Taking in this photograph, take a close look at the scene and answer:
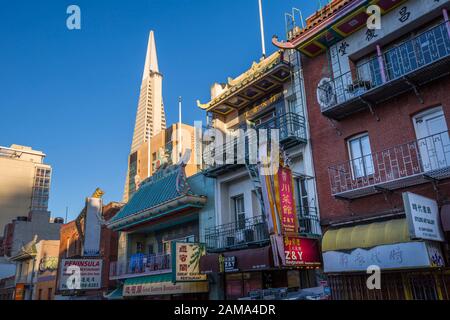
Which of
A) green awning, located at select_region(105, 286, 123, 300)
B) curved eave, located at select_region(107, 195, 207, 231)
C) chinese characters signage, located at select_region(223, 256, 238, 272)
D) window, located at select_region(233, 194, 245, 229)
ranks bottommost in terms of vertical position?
green awning, located at select_region(105, 286, 123, 300)

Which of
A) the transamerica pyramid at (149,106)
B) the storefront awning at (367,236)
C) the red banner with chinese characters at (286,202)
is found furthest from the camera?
the transamerica pyramid at (149,106)

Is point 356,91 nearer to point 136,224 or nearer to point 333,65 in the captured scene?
point 333,65

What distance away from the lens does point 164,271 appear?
66.3 feet

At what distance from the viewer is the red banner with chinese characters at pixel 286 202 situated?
1329 centimetres

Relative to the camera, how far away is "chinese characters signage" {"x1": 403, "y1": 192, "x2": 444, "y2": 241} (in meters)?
10.0

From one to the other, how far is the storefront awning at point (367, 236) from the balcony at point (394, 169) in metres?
1.20

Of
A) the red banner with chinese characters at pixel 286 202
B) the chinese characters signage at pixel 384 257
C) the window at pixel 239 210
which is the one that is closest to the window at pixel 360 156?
the red banner with chinese characters at pixel 286 202

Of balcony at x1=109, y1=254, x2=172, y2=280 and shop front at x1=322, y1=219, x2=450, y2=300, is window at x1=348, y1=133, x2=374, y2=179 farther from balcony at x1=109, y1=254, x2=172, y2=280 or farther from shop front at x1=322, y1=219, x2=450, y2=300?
balcony at x1=109, y1=254, x2=172, y2=280

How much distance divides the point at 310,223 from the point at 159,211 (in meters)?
9.81

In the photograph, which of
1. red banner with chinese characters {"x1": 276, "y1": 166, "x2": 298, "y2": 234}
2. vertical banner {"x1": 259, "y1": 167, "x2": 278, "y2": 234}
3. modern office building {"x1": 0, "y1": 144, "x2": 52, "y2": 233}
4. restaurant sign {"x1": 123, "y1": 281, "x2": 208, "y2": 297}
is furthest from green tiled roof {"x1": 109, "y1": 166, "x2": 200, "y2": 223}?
modern office building {"x1": 0, "y1": 144, "x2": 52, "y2": 233}

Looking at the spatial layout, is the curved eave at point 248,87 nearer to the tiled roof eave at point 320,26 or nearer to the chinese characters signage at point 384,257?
the tiled roof eave at point 320,26

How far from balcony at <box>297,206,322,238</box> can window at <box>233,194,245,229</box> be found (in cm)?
415
